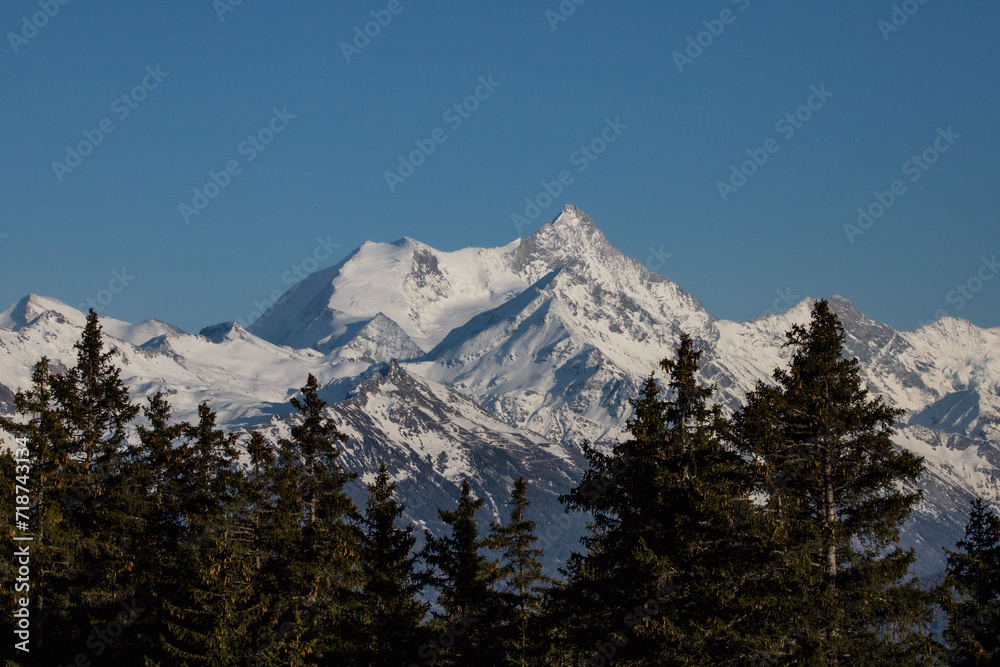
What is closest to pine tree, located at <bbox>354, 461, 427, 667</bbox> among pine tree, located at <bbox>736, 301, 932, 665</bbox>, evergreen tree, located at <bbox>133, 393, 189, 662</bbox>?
evergreen tree, located at <bbox>133, 393, 189, 662</bbox>

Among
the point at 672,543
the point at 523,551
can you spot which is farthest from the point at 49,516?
the point at 672,543

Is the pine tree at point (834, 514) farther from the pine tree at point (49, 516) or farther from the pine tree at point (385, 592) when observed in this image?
the pine tree at point (49, 516)

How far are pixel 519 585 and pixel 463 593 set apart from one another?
2949 millimetres

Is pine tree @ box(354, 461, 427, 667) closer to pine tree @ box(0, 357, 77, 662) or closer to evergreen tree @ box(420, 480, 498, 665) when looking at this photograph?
evergreen tree @ box(420, 480, 498, 665)

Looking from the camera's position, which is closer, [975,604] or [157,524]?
[975,604]

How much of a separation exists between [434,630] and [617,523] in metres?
12.7

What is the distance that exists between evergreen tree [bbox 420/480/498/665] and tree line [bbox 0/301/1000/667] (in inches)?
3.2

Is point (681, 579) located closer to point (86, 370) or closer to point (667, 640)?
point (667, 640)

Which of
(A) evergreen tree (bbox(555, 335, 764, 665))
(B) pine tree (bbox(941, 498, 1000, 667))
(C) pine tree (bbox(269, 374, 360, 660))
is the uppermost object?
(B) pine tree (bbox(941, 498, 1000, 667))

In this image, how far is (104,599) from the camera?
1513 inches

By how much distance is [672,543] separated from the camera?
29.1 m

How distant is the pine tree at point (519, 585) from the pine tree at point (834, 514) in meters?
10.1

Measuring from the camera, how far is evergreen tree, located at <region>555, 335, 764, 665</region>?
1096 inches

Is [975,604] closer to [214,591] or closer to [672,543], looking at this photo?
[672,543]
